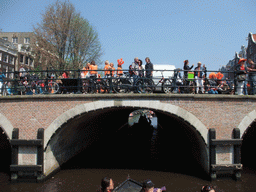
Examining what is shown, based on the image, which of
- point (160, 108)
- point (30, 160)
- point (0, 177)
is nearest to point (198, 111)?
point (160, 108)

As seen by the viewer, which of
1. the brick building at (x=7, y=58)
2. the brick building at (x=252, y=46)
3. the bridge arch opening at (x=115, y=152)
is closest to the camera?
the bridge arch opening at (x=115, y=152)

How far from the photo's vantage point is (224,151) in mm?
8992

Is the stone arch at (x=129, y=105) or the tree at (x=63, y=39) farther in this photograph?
the tree at (x=63, y=39)

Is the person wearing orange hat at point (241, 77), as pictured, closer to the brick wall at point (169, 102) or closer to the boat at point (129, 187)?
the brick wall at point (169, 102)

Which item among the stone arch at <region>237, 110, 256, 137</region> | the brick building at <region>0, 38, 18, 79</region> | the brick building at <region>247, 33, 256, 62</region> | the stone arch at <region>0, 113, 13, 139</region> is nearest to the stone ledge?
the stone arch at <region>237, 110, 256, 137</region>

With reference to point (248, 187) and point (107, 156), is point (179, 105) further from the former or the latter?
point (107, 156)

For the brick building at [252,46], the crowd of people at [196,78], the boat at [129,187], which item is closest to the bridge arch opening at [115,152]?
the crowd of people at [196,78]

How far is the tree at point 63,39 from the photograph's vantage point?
69.8 ft

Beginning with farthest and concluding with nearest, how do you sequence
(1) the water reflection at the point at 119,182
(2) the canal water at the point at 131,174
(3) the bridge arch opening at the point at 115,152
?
1. (3) the bridge arch opening at the point at 115,152
2. (2) the canal water at the point at 131,174
3. (1) the water reflection at the point at 119,182

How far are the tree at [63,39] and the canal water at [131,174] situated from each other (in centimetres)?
1130

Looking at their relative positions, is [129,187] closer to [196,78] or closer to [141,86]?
[141,86]

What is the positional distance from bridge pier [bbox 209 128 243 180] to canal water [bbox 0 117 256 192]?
1.07 feet

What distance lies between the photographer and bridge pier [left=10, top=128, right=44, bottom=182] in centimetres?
903

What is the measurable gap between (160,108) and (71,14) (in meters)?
17.0
